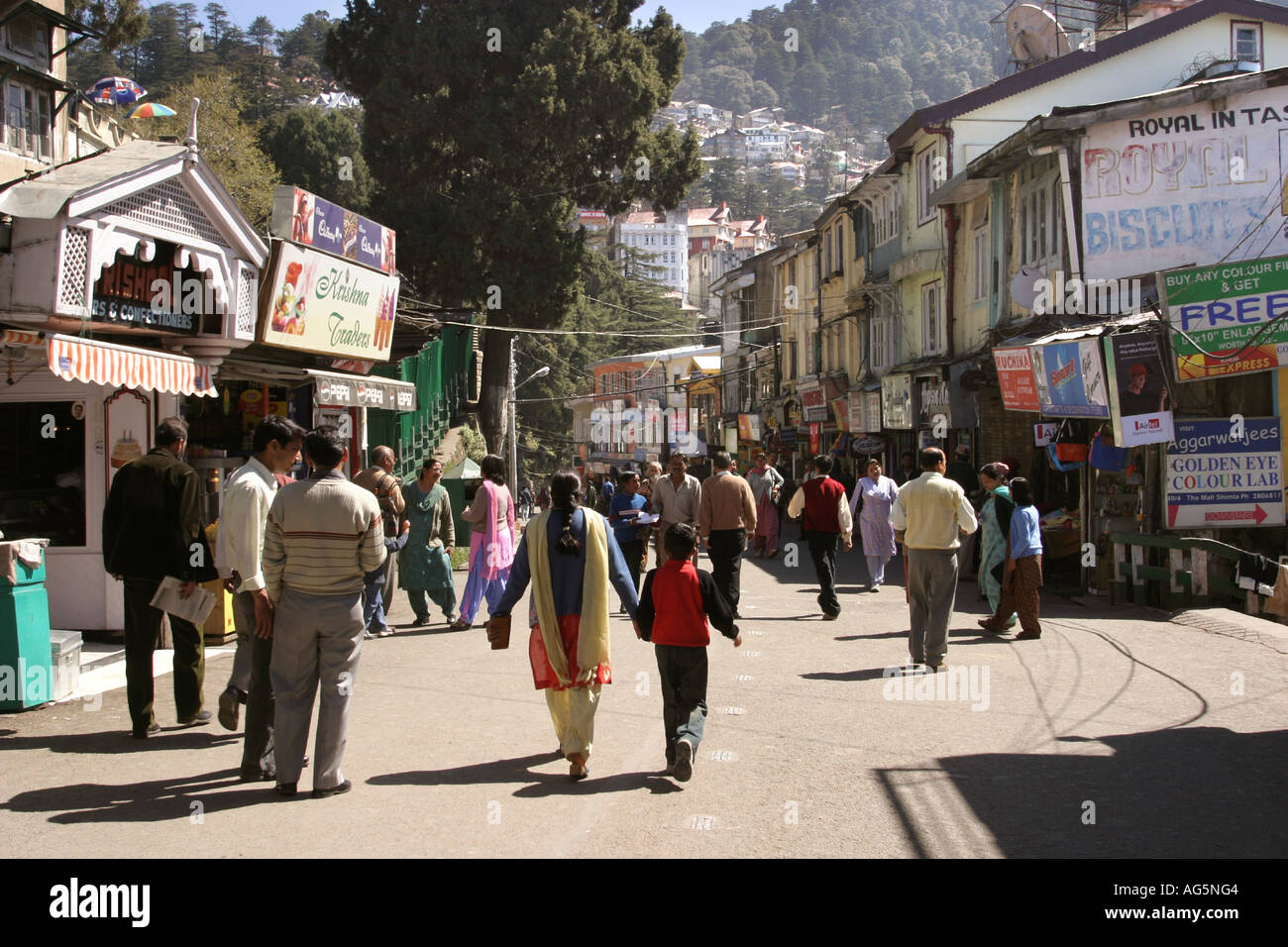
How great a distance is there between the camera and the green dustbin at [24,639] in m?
8.30

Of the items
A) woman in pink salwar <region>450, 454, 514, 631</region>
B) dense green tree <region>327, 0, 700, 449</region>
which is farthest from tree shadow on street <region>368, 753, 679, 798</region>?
dense green tree <region>327, 0, 700, 449</region>

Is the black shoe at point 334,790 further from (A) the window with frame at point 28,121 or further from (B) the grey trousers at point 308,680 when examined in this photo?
(A) the window with frame at point 28,121

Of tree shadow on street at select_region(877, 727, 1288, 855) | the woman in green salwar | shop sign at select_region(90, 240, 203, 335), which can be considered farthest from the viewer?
the woman in green salwar

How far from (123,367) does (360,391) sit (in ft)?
17.9

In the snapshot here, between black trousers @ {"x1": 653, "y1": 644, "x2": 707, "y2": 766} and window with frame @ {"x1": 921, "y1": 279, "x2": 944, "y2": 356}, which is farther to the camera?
window with frame @ {"x1": 921, "y1": 279, "x2": 944, "y2": 356}

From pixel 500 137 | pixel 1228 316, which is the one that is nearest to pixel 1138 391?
pixel 1228 316

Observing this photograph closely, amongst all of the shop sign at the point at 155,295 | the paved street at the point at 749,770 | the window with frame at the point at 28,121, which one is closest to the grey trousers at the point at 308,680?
the paved street at the point at 749,770

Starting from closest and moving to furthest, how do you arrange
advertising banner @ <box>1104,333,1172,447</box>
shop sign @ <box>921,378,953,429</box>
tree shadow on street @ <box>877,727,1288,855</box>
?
tree shadow on street @ <box>877,727,1288,855</box>
advertising banner @ <box>1104,333,1172,447</box>
shop sign @ <box>921,378,953,429</box>

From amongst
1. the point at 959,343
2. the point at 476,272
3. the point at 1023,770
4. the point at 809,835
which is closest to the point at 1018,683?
the point at 1023,770

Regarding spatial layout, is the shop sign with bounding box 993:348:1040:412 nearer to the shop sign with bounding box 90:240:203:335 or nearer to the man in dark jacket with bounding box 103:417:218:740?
the shop sign with bounding box 90:240:203:335

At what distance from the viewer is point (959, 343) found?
81.9 ft

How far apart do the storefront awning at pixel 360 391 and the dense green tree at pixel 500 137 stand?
597 inches

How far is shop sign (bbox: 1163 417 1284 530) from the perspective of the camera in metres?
13.9

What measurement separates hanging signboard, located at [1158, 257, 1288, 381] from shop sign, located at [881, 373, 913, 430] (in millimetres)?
13641
